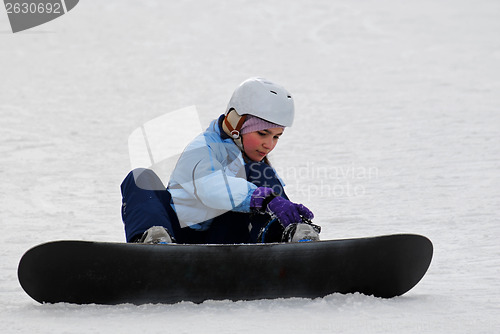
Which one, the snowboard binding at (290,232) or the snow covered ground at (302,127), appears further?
the snowboard binding at (290,232)

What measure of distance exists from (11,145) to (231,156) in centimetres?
605

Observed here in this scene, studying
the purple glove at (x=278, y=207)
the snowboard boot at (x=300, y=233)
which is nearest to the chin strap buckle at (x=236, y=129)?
the purple glove at (x=278, y=207)

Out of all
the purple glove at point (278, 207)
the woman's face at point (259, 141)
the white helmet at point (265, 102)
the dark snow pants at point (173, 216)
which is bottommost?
the dark snow pants at point (173, 216)

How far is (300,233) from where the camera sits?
11.4 feet

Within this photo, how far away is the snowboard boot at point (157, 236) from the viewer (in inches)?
138

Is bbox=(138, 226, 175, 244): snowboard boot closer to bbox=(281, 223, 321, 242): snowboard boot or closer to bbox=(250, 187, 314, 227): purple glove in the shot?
bbox=(250, 187, 314, 227): purple glove

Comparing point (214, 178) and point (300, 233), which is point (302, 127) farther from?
point (300, 233)

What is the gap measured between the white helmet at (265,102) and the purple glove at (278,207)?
1.37 ft

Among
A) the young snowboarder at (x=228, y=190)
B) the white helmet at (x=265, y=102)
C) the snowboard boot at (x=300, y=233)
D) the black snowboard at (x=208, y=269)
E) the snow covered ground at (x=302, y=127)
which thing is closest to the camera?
the black snowboard at (x=208, y=269)

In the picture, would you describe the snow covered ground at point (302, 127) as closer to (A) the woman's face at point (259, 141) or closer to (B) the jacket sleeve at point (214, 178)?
(B) the jacket sleeve at point (214, 178)

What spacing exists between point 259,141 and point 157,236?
2.41 feet

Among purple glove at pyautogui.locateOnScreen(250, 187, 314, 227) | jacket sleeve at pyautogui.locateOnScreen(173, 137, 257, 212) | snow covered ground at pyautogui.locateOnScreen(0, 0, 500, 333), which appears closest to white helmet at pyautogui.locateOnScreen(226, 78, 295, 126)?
jacket sleeve at pyautogui.locateOnScreen(173, 137, 257, 212)

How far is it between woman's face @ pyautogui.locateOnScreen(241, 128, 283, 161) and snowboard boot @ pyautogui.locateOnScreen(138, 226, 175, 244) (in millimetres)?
641

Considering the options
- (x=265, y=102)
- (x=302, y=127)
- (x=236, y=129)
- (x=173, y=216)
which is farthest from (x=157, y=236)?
(x=302, y=127)
